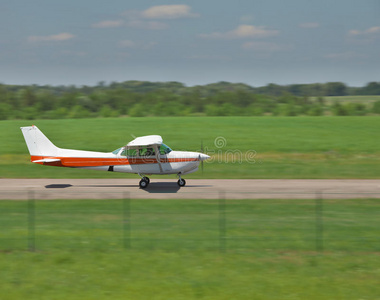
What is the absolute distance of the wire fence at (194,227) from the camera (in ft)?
44.7

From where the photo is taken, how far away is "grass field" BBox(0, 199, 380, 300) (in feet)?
34.9

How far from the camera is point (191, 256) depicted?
12.7 meters

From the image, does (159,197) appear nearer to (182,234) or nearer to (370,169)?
(182,234)

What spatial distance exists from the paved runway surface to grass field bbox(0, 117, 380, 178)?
273cm

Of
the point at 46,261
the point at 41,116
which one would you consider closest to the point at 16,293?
the point at 46,261

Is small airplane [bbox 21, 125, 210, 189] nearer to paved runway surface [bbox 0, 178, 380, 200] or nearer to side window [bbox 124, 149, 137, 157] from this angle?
side window [bbox 124, 149, 137, 157]

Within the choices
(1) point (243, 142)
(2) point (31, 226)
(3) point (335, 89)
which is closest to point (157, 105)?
(1) point (243, 142)

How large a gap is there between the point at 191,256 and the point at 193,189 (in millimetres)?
12908

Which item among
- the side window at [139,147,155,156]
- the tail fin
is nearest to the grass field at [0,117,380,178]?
the tail fin

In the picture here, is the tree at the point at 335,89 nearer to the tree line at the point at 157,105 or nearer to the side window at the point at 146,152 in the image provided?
the tree line at the point at 157,105

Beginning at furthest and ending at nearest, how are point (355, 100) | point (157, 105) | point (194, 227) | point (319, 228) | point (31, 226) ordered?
point (355, 100) < point (157, 105) < point (31, 226) < point (319, 228) < point (194, 227)

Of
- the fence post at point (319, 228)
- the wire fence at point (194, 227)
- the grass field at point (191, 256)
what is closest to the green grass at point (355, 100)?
the fence post at point (319, 228)

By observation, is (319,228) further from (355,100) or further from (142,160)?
(355,100)

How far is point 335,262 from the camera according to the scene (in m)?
12.4
